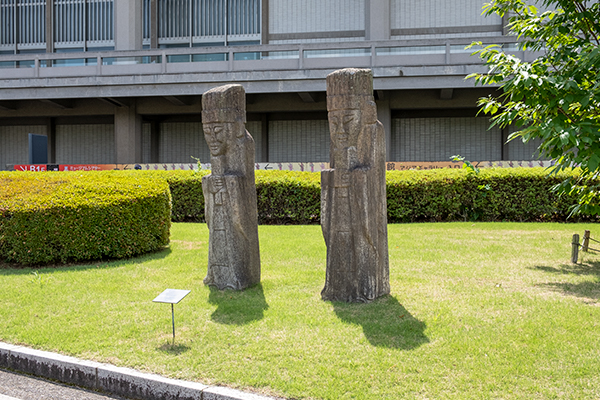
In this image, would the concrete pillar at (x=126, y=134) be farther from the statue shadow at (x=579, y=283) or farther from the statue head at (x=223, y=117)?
the statue shadow at (x=579, y=283)

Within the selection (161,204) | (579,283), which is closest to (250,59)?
(161,204)

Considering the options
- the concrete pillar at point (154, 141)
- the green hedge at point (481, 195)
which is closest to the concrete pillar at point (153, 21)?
the concrete pillar at point (154, 141)

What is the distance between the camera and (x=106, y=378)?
410cm

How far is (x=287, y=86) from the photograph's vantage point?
1697 centimetres

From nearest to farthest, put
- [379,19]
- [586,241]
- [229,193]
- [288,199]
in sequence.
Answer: [229,193]
[586,241]
[288,199]
[379,19]

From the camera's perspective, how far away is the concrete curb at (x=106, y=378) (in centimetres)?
374

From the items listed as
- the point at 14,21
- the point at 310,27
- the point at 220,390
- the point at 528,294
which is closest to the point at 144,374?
the point at 220,390

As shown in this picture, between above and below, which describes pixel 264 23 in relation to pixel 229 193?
above

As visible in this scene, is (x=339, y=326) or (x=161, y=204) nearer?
(x=339, y=326)

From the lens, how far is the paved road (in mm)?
4012

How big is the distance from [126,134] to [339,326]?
17.3 meters

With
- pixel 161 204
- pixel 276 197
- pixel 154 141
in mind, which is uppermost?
pixel 154 141

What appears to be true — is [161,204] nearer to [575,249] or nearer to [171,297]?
[171,297]

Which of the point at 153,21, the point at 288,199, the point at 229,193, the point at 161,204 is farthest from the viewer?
the point at 153,21
